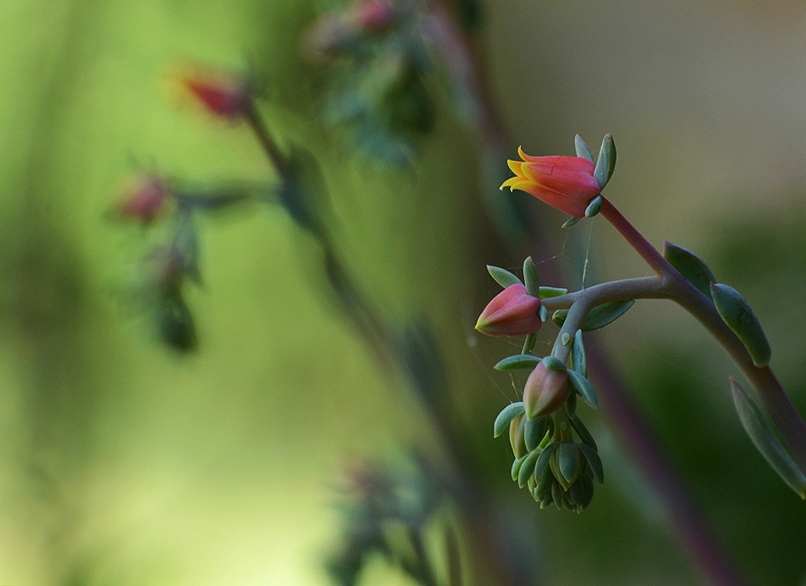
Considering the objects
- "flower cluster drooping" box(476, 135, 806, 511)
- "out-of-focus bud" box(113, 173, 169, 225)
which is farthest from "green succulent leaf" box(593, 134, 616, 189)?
"out-of-focus bud" box(113, 173, 169, 225)

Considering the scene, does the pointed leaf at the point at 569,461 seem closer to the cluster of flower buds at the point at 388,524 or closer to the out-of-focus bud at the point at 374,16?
the cluster of flower buds at the point at 388,524

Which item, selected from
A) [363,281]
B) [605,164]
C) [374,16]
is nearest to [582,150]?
[605,164]

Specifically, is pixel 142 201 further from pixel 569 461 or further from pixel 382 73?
pixel 569 461

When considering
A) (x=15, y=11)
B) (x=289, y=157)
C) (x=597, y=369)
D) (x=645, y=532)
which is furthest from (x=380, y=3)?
(x=15, y=11)

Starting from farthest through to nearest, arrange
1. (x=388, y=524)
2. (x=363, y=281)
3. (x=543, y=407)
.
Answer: (x=363, y=281)
(x=388, y=524)
(x=543, y=407)

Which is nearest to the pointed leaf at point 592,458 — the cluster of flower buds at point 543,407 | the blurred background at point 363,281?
the cluster of flower buds at point 543,407

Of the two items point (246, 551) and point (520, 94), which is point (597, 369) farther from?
point (520, 94)

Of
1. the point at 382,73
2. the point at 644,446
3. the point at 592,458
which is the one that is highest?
the point at 382,73
